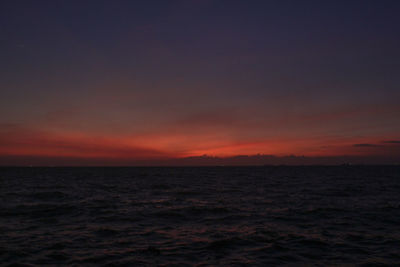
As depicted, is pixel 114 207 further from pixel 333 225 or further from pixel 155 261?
pixel 333 225

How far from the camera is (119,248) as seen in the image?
46.4 ft

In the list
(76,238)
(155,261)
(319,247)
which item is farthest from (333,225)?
(76,238)

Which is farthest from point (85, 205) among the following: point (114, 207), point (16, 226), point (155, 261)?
point (155, 261)

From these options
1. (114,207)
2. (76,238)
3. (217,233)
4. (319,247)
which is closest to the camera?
(319,247)

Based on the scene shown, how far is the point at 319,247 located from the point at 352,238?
10.6ft

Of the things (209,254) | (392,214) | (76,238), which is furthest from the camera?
(392,214)

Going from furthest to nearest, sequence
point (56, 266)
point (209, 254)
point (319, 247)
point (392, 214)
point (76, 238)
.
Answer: point (392, 214) → point (76, 238) → point (319, 247) → point (209, 254) → point (56, 266)

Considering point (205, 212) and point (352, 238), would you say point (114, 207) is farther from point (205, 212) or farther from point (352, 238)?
point (352, 238)

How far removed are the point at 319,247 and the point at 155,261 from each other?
8.38 meters

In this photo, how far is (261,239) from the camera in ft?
52.1

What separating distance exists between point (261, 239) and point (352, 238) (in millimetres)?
5353

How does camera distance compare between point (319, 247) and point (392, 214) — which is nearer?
point (319, 247)

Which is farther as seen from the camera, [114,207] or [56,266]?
[114,207]

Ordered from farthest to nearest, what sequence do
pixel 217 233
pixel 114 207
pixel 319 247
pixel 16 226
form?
pixel 114 207
pixel 16 226
pixel 217 233
pixel 319 247
